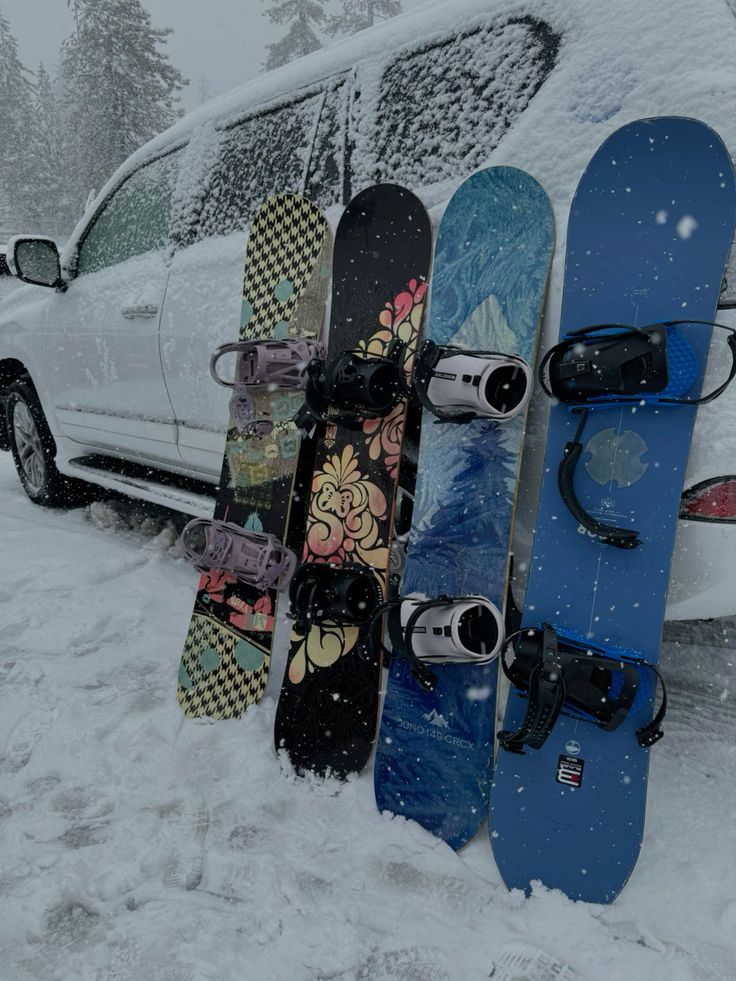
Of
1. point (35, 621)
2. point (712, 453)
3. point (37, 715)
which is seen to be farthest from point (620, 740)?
point (35, 621)

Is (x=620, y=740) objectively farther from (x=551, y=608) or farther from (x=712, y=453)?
(x=712, y=453)

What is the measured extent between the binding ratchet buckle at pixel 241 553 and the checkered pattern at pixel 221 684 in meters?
0.23

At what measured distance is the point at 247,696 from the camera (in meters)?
2.07

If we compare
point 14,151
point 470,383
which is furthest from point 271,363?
Answer: point 14,151

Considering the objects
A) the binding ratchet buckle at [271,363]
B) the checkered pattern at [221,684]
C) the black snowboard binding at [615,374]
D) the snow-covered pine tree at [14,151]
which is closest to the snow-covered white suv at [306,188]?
the black snowboard binding at [615,374]

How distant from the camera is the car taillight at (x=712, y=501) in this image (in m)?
1.45

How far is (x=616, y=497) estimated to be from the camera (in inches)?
62.1

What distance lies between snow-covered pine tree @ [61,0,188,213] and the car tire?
19.1m

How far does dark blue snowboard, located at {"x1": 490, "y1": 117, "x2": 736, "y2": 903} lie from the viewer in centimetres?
148

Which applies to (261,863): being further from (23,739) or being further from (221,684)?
(23,739)

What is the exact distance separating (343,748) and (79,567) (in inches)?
70.8

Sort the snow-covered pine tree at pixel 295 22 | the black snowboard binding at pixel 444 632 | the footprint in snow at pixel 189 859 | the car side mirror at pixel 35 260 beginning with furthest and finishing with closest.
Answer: the snow-covered pine tree at pixel 295 22 < the car side mirror at pixel 35 260 < the black snowboard binding at pixel 444 632 < the footprint in snow at pixel 189 859

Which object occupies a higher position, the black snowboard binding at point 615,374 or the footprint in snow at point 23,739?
the black snowboard binding at point 615,374

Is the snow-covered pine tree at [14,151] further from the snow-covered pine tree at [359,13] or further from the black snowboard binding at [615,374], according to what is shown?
the black snowboard binding at [615,374]
